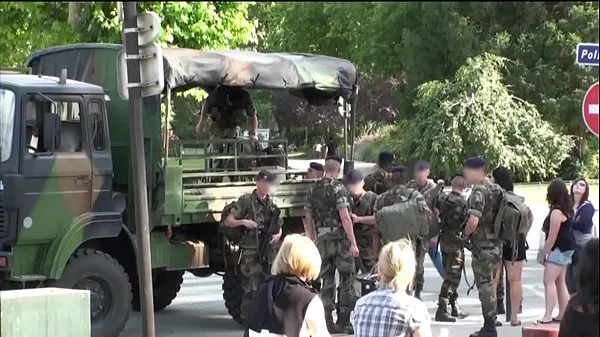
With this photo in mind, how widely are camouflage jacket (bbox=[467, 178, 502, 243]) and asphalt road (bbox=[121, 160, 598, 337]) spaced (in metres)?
1.22

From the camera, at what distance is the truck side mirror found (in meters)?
10.0

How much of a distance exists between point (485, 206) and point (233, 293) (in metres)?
3.13

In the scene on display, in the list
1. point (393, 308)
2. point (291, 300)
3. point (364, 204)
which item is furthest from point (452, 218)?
point (393, 308)

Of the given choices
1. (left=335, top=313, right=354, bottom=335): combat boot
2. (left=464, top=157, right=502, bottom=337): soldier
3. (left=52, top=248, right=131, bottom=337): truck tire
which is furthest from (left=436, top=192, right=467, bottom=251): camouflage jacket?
(left=52, top=248, right=131, bottom=337): truck tire

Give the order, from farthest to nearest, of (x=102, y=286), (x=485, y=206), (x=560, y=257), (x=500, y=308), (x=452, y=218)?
(x=500, y=308) < (x=452, y=218) < (x=560, y=257) < (x=485, y=206) < (x=102, y=286)

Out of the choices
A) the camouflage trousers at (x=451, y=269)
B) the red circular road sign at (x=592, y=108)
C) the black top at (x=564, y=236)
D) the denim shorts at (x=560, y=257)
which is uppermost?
the red circular road sign at (x=592, y=108)

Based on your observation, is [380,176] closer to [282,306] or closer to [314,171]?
[314,171]

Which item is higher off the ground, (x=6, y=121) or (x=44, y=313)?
(x=6, y=121)

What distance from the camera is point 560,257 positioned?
435 inches

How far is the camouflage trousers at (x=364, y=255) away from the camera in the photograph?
38.8ft

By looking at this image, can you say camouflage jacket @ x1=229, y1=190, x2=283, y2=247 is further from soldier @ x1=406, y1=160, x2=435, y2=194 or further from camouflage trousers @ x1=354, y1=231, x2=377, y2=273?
soldier @ x1=406, y1=160, x2=435, y2=194

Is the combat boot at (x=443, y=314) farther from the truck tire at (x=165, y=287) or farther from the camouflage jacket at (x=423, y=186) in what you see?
the truck tire at (x=165, y=287)

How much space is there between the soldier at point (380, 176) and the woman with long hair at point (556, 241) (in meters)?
2.52

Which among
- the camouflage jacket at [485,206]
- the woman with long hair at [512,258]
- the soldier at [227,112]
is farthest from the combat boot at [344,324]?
the soldier at [227,112]
